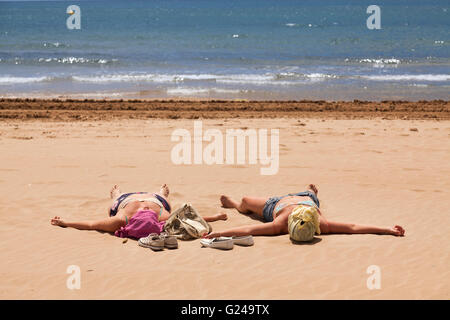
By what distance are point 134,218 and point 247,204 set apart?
5.00 ft

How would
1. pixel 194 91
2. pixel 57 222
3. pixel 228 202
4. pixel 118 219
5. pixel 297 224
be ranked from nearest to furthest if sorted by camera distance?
pixel 297 224
pixel 118 219
pixel 57 222
pixel 228 202
pixel 194 91

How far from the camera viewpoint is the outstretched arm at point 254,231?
6168 mm

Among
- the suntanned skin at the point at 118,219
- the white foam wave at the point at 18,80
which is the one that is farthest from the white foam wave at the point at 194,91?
the suntanned skin at the point at 118,219

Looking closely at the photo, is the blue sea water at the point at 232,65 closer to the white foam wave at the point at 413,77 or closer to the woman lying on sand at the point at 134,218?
the white foam wave at the point at 413,77

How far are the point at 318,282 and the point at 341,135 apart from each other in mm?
7772

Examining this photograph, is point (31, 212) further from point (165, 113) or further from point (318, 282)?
point (165, 113)

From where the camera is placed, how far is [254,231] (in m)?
6.30

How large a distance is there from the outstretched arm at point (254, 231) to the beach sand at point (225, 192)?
12cm

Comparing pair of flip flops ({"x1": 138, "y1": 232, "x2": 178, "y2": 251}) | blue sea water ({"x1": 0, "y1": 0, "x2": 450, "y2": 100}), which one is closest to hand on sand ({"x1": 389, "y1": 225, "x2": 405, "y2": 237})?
pair of flip flops ({"x1": 138, "y1": 232, "x2": 178, "y2": 251})

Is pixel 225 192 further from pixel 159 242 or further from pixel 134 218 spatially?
pixel 159 242

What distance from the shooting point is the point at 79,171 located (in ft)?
30.6

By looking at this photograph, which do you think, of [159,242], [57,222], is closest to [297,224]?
[159,242]

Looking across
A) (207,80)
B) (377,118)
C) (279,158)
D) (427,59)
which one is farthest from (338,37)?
(279,158)

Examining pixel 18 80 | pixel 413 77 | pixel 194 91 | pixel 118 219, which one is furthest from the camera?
pixel 413 77
